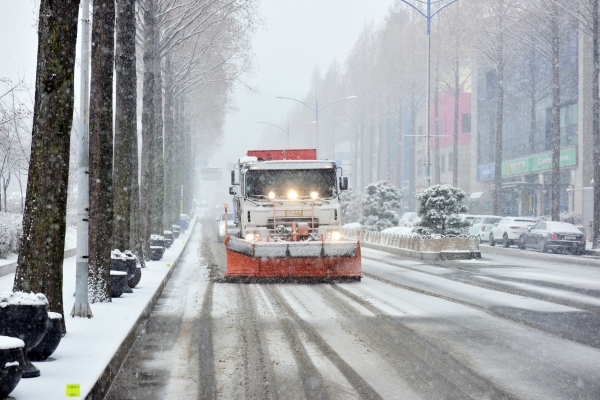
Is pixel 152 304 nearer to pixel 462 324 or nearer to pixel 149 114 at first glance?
pixel 462 324

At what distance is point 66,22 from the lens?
9117 mm

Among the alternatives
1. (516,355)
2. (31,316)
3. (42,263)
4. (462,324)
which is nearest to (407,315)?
(462,324)

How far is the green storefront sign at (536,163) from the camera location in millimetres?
50312

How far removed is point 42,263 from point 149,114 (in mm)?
15989

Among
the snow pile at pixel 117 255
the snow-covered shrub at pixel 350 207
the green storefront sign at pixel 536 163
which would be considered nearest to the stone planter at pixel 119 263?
the snow pile at pixel 117 255

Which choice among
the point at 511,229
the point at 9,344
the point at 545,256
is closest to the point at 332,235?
the point at 545,256

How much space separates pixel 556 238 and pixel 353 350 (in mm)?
25603

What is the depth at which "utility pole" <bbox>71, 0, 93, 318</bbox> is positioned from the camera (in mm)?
11211

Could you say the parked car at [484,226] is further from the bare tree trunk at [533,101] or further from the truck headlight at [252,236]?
the truck headlight at [252,236]

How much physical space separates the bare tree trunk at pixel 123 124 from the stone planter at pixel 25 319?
9.24 m

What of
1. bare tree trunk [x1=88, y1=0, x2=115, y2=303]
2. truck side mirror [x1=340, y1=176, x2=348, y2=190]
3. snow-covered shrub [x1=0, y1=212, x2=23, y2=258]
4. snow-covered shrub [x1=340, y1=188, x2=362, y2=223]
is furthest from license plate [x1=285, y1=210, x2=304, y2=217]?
snow-covered shrub [x1=340, y1=188, x2=362, y2=223]

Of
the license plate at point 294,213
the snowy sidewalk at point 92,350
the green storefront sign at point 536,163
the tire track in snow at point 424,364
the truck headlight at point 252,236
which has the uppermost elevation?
the green storefront sign at point 536,163

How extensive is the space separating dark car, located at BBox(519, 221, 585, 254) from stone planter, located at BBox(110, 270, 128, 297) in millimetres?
23102

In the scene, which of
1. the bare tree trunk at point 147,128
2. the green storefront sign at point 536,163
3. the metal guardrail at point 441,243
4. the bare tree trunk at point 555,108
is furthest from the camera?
the green storefront sign at point 536,163
